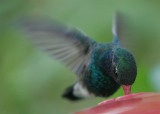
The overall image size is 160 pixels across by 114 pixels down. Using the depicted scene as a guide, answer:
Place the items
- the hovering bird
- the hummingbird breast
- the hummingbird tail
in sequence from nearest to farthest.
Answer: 1. the hovering bird
2. the hummingbird breast
3. the hummingbird tail

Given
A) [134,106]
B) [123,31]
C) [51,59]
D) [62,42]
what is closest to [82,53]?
[62,42]

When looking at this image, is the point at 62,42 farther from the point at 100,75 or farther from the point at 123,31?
the point at 123,31

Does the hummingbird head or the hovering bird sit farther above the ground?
the hovering bird

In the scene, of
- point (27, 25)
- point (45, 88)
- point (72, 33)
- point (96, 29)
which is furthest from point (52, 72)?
point (27, 25)

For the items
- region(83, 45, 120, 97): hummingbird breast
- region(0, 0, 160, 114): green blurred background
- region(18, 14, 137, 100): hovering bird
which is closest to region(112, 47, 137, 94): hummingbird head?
region(18, 14, 137, 100): hovering bird

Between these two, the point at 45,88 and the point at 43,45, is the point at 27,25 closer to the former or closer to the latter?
the point at 43,45

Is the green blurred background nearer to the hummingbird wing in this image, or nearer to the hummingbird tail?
the hummingbird tail

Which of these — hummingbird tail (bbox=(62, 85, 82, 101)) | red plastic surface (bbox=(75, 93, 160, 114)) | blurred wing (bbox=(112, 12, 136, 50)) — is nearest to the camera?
red plastic surface (bbox=(75, 93, 160, 114))
